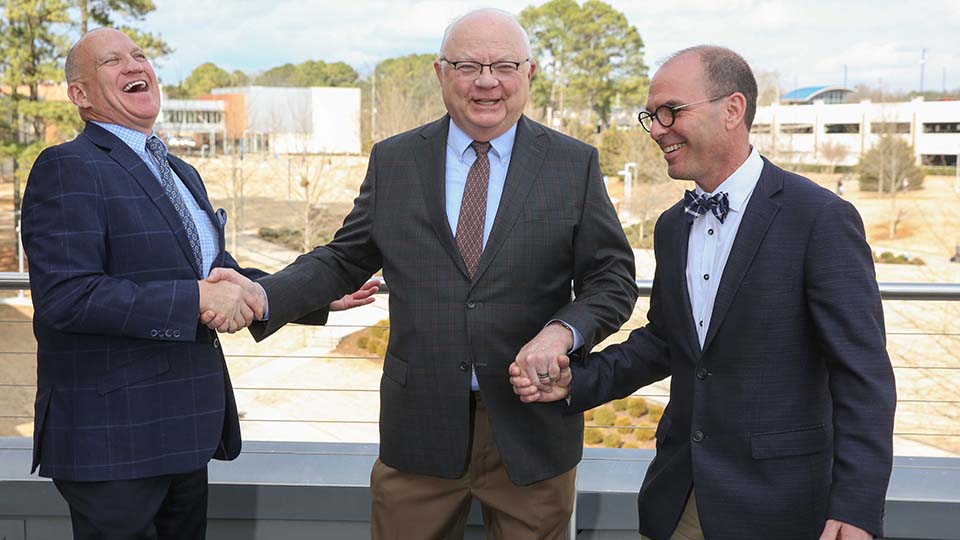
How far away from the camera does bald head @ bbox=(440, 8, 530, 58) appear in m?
2.21

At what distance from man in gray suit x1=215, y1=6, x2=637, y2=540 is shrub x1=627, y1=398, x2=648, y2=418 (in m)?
14.1

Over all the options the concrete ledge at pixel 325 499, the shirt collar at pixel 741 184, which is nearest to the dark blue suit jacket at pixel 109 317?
the concrete ledge at pixel 325 499

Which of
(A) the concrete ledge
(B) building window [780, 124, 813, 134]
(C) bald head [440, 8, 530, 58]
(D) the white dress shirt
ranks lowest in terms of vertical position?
(A) the concrete ledge

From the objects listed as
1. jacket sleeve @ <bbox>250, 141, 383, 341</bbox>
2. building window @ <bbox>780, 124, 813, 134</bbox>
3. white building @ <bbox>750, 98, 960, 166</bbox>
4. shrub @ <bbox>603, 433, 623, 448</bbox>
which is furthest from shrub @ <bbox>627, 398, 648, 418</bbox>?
building window @ <bbox>780, 124, 813, 134</bbox>

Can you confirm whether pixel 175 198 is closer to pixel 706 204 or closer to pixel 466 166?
pixel 466 166

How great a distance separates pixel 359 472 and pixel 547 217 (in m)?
1.11

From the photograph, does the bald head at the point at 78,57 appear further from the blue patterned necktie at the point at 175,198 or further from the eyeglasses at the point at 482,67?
the eyeglasses at the point at 482,67

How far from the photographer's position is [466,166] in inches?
90.1

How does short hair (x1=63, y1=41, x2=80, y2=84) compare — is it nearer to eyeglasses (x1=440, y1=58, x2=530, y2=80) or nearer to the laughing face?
eyeglasses (x1=440, y1=58, x2=530, y2=80)

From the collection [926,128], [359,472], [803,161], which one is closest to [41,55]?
[803,161]

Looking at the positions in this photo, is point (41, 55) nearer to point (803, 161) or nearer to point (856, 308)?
point (803, 161)

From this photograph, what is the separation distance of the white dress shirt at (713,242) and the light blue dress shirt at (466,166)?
19.2 inches

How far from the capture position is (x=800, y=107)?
144ft

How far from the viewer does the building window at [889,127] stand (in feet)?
138
